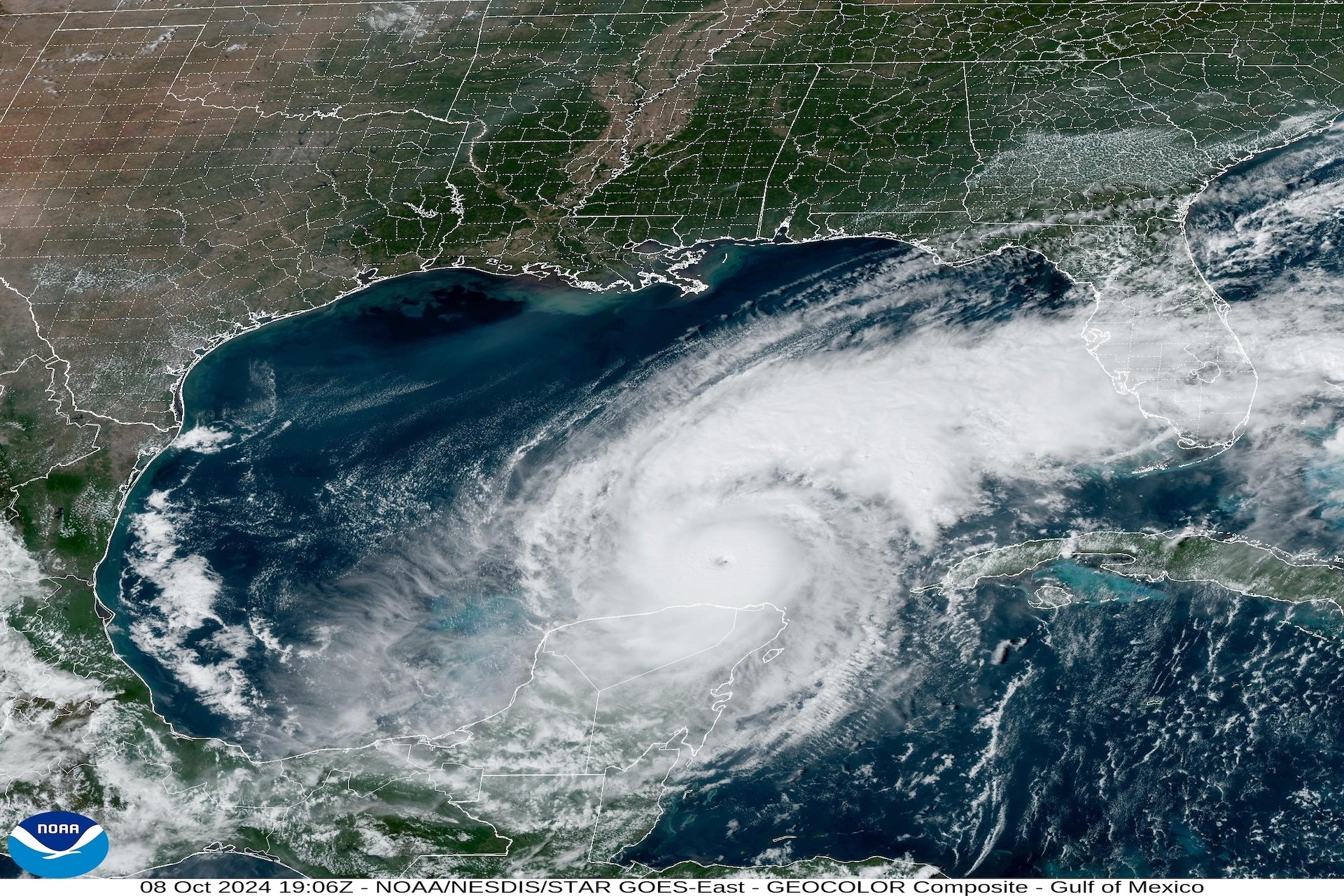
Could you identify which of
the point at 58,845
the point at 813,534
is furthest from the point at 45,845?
the point at 813,534

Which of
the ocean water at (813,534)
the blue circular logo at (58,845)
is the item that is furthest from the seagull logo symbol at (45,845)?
the ocean water at (813,534)

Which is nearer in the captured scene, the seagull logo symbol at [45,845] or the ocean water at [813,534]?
the ocean water at [813,534]

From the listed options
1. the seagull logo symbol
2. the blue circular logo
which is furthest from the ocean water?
the seagull logo symbol

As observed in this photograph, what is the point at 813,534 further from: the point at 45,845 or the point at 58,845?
the point at 45,845

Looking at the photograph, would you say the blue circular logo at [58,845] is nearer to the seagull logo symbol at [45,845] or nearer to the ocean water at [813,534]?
the seagull logo symbol at [45,845]

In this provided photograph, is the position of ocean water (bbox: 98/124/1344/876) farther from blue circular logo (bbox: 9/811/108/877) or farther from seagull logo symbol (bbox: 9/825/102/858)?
seagull logo symbol (bbox: 9/825/102/858)

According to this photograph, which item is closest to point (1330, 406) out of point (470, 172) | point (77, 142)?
point (470, 172)
